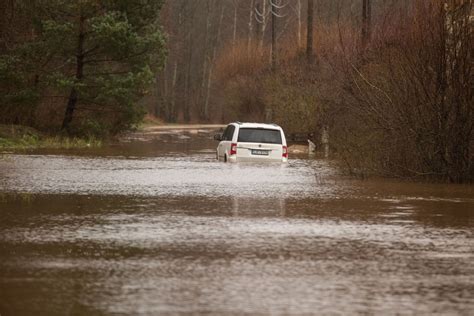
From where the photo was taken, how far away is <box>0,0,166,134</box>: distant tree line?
42.2m

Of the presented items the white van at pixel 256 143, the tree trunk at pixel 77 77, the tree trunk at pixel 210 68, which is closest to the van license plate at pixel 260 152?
the white van at pixel 256 143

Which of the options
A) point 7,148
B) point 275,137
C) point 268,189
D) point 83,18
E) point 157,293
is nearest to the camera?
point 157,293

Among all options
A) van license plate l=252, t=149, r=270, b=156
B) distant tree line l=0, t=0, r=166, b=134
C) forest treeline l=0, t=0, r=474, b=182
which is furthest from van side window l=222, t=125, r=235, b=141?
distant tree line l=0, t=0, r=166, b=134

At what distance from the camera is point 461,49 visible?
866 inches

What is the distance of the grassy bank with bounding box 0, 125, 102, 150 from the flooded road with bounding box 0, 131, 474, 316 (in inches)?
646

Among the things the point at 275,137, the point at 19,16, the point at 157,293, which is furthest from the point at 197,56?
the point at 157,293

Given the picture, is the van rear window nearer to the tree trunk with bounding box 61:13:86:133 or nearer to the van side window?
the van side window

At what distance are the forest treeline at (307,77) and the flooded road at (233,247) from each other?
1.84 m

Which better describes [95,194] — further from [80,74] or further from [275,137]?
[80,74]

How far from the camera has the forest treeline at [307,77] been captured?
22469mm

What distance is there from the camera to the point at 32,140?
39.9m

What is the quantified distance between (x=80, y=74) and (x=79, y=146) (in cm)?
466

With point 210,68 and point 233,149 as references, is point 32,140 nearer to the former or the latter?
point 233,149

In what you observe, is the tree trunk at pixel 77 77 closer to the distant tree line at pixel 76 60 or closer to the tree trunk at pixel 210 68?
the distant tree line at pixel 76 60
